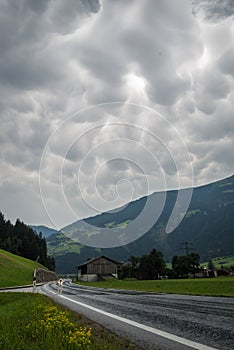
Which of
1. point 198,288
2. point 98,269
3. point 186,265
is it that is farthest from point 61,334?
point 98,269

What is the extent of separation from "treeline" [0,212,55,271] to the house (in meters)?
33.7

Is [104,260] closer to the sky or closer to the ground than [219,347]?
closer to the sky

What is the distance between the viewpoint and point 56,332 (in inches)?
270

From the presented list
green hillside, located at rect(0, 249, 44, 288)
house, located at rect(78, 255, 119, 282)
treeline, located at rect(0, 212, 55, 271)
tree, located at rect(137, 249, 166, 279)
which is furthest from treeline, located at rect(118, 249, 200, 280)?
treeline, located at rect(0, 212, 55, 271)

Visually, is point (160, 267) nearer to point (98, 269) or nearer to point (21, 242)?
point (98, 269)

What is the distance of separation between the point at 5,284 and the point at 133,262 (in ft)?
→ 177

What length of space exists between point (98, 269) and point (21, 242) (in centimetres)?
5362

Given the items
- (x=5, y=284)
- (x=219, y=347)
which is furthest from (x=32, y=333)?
(x=5, y=284)

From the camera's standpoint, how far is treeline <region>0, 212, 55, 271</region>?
147250 mm

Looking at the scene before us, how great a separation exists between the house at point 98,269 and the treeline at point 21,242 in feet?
110

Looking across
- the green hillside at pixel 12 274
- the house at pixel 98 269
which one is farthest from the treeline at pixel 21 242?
the green hillside at pixel 12 274

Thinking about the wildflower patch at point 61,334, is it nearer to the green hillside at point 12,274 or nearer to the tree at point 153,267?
the green hillside at point 12,274

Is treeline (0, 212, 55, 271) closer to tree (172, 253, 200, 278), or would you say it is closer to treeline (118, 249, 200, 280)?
treeline (118, 249, 200, 280)

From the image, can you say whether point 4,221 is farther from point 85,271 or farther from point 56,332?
point 56,332
